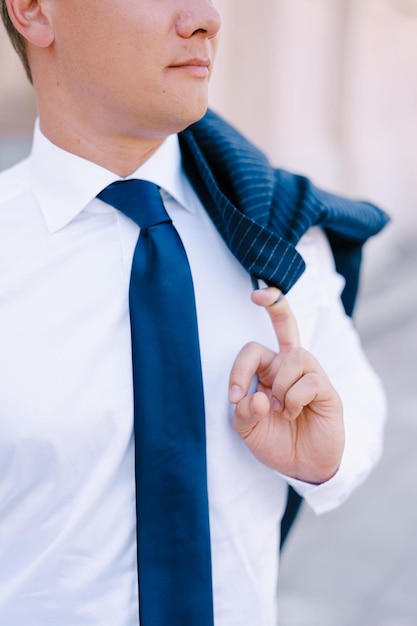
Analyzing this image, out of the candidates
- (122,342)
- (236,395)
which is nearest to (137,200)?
(122,342)

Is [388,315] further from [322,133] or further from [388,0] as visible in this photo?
[388,0]

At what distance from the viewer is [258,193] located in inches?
55.9

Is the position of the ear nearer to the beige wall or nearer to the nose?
the nose

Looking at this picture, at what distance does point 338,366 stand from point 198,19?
588mm

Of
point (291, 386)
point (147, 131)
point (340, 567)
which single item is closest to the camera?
point (291, 386)

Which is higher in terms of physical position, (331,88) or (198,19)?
(198,19)

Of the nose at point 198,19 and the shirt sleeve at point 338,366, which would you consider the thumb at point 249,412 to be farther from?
the nose at point 198,19

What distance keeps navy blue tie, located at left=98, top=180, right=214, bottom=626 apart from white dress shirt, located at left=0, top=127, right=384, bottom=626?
3 cm

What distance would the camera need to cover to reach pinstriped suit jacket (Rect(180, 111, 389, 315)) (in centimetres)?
140

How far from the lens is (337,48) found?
5.82 m

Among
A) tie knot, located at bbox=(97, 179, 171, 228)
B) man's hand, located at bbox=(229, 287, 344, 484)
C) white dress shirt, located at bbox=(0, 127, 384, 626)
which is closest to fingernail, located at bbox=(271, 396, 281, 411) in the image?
man's hand, located at bbox=(229, 287, 344, 484)

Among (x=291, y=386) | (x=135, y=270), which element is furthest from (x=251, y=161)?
(x=291, y=386)

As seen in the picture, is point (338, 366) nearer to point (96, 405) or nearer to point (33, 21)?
point (96, 405)

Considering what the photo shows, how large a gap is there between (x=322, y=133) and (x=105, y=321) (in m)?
4.82
